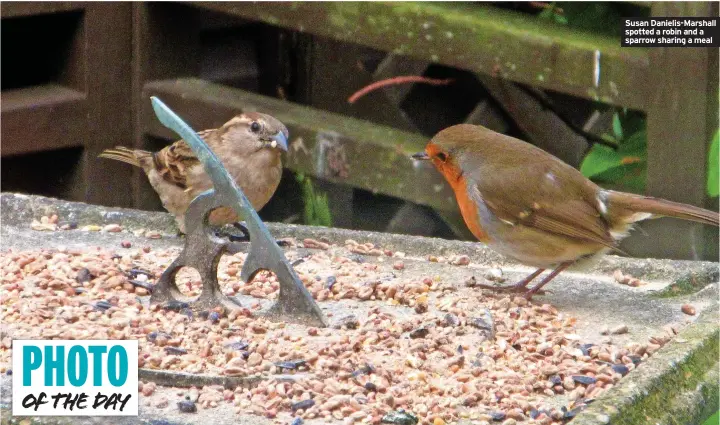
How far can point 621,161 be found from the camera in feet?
15.6

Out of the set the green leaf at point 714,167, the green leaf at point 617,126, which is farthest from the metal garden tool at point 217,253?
the green leaf at point 617,126

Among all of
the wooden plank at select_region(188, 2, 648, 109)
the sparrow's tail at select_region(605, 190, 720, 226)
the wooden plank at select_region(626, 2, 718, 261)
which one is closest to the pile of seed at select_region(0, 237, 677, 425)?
the sparrow's tail at select_region(605, 190, 720, 226)

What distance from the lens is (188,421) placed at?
2723 millimetres

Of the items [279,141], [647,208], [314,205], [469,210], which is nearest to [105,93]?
[314,205]

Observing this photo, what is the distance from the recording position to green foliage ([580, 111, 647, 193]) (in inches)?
187

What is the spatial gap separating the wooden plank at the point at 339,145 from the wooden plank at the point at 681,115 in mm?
946

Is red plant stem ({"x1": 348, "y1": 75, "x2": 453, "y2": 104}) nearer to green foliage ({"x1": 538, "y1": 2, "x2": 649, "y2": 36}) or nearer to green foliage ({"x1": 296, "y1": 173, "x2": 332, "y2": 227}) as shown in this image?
green foliage ({"x1": 296, "y1": 173, "x2": 332, "y2": 227})

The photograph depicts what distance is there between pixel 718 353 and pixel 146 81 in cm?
331

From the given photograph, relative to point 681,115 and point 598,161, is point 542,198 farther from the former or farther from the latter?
point 598,161

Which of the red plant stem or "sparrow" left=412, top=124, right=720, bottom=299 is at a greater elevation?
the red plant stem

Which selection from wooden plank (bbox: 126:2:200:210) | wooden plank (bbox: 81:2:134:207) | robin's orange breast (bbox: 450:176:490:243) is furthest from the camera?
wooden plank (bbox: 126:2:200:210)

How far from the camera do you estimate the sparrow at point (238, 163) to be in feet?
15.0

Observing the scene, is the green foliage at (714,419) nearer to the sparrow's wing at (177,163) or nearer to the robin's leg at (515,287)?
the robin's leg at (515,287)

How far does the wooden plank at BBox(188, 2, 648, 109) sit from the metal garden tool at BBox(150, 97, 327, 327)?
173 centimetres
